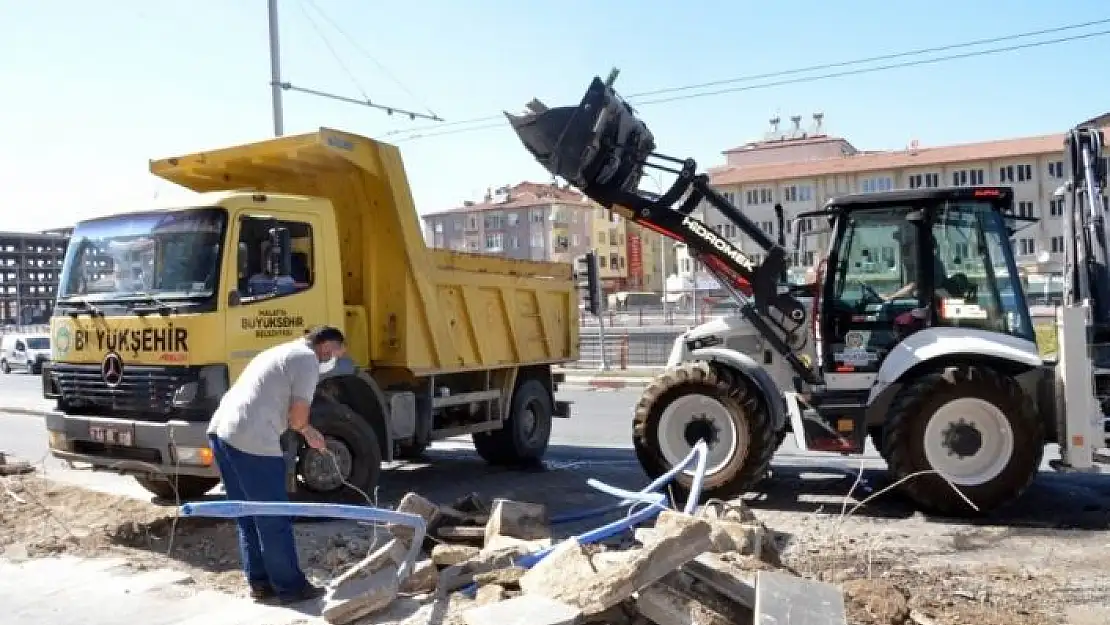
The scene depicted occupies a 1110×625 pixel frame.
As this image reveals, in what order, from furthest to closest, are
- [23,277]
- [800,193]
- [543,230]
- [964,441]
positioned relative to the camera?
[543,230], [800,193], [23,277], [964,441]

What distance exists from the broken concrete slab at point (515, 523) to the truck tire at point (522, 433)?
403 centimetres

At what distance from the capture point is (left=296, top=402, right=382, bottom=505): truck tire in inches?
298

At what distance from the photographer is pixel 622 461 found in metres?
10.9

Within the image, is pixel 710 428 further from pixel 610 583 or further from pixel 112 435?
pixel 112 435

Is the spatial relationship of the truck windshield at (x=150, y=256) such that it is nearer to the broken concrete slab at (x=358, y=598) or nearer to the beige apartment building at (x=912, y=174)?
the broken concrete slab at (x=358, y=598)

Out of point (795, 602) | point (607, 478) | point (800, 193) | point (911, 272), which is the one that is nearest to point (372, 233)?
point (607, 478)

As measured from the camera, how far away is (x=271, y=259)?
24.5ft

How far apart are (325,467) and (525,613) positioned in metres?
3.66

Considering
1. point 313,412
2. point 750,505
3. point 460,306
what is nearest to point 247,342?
point 313,412

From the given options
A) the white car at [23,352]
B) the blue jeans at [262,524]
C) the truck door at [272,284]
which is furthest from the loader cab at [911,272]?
the white car at [23,352]

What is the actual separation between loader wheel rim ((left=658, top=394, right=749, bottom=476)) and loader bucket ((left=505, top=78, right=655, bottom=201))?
2091 mm

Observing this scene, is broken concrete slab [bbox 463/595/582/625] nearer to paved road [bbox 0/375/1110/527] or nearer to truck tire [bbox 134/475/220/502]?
paved road [bbox 0/375/1110/527]

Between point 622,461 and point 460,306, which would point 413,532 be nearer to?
point 460,306

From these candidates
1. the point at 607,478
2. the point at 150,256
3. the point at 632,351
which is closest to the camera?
the point at 150,256
